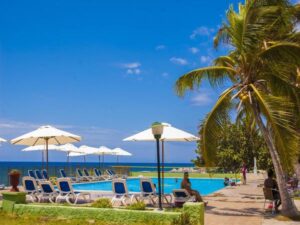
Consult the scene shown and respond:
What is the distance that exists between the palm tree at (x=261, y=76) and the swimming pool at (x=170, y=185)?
12.9m

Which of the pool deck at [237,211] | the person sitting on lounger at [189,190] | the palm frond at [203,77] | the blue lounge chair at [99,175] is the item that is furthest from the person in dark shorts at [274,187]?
the blue lounge chair at [99,175]

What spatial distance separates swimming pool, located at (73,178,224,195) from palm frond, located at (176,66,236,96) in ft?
41.0

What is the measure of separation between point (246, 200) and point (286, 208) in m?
4.62

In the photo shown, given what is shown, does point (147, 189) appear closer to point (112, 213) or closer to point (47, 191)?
point (47, 191)

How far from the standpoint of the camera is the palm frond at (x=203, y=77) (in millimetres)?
11639

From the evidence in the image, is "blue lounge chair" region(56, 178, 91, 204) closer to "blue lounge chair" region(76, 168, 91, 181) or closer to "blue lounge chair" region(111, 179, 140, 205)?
"blue lounge chair" region(111, 179, 140, 205)

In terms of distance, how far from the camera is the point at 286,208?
34.6ft

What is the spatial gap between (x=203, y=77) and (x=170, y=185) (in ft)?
55.7

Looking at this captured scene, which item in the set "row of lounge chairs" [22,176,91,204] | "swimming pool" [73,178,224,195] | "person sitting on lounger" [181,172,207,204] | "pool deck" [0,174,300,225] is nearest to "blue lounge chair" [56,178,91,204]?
"row of lounge chairs" [22,176,91,204]

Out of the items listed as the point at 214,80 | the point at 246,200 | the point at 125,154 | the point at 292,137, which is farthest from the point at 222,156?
the point at 292,137

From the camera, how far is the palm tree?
9984 mm

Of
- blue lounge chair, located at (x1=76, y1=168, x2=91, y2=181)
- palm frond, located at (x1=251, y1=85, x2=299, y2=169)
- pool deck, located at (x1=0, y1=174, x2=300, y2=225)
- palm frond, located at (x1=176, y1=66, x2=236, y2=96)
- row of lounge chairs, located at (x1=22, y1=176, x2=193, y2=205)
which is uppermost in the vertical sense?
palm frond, located at (x1=176, y1=66, x2=236, y2=96)

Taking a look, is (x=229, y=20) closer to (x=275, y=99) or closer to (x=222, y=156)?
(x=275, y=99)

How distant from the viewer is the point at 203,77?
38.9 feet
